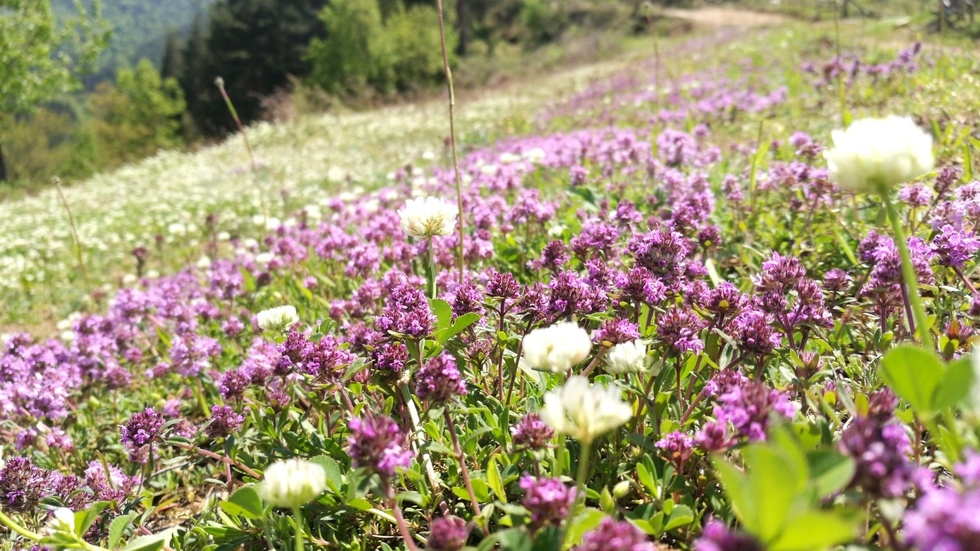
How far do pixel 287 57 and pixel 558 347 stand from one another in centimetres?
5214

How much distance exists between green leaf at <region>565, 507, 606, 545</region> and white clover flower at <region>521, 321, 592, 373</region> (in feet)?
1.05

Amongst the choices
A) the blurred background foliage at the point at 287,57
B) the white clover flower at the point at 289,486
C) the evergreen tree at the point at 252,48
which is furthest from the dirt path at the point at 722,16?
the white clover flower at the point at 289,486

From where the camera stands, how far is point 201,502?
277cm

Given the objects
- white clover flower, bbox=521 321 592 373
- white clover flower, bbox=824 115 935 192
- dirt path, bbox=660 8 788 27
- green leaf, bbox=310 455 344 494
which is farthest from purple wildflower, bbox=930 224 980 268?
dirt path, bbox=660 8 788 27

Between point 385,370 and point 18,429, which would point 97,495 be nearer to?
point 18,429

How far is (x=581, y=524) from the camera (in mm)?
1345

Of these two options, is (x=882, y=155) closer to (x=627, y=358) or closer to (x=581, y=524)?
(x=627, y=358)

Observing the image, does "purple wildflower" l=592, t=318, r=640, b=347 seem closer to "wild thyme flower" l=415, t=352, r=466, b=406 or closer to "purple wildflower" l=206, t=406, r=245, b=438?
"wild thyme flower" l=415, t=352, r=466, b=406

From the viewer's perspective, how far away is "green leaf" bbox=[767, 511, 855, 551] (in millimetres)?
794

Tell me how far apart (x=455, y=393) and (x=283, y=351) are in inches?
29.2

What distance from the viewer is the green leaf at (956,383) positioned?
1.05 metres

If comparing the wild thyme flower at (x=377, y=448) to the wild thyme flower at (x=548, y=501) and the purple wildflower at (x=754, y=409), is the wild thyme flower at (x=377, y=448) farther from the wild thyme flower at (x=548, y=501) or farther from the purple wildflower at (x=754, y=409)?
the purple wildflower at (x=754, y=409)

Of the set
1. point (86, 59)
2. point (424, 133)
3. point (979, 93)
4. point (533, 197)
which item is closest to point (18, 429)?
point (533, 197)

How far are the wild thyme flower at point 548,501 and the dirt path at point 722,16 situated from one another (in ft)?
119
